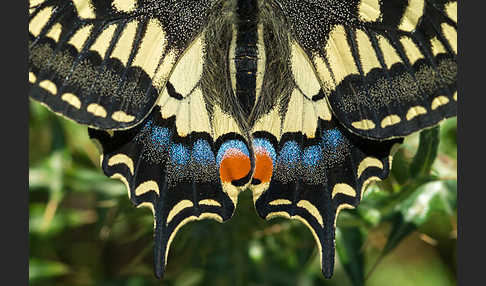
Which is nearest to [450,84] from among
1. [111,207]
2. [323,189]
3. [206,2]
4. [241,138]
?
[323,189]

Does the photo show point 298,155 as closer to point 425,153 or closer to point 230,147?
point 230,147

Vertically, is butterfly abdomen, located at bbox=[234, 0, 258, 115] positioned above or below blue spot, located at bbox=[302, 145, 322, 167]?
above

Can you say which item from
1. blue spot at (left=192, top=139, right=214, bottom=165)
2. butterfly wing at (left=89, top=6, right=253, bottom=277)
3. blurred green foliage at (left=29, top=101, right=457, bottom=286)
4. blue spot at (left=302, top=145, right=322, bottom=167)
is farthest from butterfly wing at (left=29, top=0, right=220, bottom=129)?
blue spot at (left=302, top=145, right=322, bottom=167)

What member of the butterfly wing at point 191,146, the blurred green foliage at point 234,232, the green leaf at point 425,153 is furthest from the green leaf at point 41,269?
the green leaf at point 425,153

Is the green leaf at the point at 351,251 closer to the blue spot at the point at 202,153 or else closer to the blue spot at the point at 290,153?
the blue spot at the point at 290,153

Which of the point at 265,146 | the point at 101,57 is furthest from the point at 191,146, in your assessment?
the point at 101,57

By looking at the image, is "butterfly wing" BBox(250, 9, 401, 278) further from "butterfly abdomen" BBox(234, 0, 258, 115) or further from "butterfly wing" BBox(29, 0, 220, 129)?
"butterfly wing" BBox(29, 0, 220, 129)
